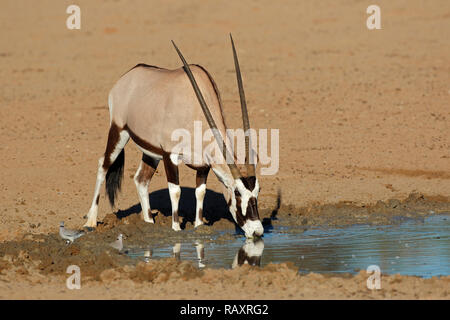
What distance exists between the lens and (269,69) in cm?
1870

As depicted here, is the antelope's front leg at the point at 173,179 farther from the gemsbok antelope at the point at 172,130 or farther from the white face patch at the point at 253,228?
the white face patch at the point at 253,228

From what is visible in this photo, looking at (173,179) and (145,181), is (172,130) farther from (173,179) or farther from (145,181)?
(145,181)

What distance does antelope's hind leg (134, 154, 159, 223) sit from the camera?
9.34 metres

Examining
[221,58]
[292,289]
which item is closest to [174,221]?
[292,289]

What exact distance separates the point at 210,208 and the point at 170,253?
2198 millimetres

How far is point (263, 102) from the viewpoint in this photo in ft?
52.1

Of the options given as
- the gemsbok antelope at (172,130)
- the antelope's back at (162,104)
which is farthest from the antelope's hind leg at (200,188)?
the antelope's back at (162,104)

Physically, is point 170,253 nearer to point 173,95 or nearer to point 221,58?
point 173,95

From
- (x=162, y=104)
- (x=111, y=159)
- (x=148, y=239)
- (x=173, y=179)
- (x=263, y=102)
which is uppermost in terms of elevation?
(x=162, y=104)

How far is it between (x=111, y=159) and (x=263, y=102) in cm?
662

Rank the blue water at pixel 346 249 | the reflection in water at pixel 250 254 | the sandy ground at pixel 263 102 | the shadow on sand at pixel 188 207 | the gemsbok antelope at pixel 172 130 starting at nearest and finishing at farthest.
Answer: the blue water at pixel 346 249, the reflection in water at pixel 250 254, the gemsbok antelope at pixel 172 130, the sandy ground at pixel 263 102, the shadow on sand at pixel 188 207

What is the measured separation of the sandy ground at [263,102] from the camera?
9.42 metres

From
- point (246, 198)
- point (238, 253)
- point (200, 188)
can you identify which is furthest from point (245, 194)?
point (200, 188)

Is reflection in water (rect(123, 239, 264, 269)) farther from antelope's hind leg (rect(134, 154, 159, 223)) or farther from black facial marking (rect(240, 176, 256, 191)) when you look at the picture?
antelope's hind leg (rect(134, 154, 159, 223))
